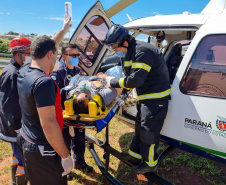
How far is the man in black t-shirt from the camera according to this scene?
1.60 m

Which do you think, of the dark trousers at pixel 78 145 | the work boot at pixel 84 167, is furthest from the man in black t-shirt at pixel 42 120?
the work boot at pixel 84 167

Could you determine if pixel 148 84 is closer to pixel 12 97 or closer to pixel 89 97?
pixel 89 97

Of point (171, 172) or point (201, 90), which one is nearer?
point (201, 90)

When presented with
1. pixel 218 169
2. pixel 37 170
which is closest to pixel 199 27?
pixel 37 170

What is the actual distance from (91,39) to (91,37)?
1.6 inches

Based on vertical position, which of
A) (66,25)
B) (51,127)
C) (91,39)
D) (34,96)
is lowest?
(51,127)

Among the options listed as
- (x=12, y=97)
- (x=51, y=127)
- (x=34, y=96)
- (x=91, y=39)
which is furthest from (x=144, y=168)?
(x=91, y=39)

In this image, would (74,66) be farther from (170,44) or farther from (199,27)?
(170,44)

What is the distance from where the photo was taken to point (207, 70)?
229 centimetres

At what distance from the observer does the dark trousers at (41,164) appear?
179cm

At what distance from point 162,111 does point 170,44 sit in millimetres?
3013

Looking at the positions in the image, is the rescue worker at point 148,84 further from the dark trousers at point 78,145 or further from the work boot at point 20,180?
the work boot at point 20,180

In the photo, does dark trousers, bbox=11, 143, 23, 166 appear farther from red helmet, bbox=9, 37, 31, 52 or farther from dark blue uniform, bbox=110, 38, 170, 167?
dark blue uniform, bbox=110, 38, 170, 167

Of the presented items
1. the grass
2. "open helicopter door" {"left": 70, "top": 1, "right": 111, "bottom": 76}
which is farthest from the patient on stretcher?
the grass
